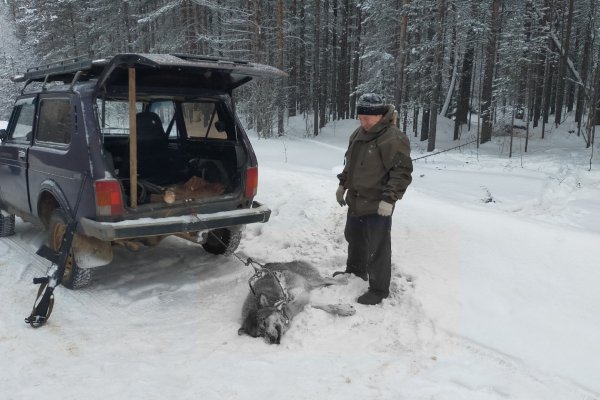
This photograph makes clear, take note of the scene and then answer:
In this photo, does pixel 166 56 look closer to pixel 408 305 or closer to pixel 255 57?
pixel 408 305

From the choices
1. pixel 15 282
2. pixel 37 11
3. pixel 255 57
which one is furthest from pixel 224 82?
pixel 37 11

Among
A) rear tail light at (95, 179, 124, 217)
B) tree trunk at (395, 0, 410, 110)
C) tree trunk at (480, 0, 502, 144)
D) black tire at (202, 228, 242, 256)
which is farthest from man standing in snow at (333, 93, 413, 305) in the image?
tree trunk at (480, 0, 502, 144)

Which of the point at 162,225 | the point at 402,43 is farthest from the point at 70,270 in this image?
the point at 402,43

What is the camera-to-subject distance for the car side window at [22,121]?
5.19 m

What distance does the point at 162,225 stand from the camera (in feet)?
13.5

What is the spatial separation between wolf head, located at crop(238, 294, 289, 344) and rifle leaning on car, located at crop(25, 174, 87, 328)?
5.40 ft

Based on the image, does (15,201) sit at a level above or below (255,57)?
below

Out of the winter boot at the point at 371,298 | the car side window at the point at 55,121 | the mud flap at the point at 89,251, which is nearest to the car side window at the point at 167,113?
the car side window at the point at 55,121

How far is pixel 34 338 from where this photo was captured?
356 cm

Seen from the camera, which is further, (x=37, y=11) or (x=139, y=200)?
(x=37, y=11)

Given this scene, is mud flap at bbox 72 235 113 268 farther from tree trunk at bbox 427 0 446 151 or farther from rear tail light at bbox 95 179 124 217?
tree trunk at bbox 427 0 446 151

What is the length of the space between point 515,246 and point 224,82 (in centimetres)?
361

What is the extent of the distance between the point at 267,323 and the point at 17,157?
3773 millimetres

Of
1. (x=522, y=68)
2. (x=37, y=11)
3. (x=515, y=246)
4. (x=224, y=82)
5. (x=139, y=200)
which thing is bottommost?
(x=515, y=246)
